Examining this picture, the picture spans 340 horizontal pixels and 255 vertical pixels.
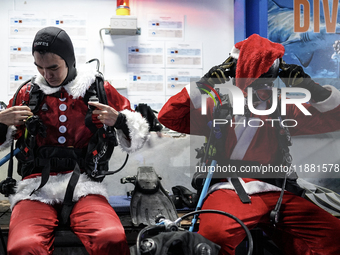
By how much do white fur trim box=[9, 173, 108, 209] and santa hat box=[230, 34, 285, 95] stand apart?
36.6 inches

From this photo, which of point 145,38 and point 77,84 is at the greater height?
point 145,38

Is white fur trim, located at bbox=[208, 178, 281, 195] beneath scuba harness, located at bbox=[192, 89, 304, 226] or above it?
beneath

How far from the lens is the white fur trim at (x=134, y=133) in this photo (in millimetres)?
1627

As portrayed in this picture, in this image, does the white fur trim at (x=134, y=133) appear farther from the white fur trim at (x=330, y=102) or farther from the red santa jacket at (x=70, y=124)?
the white fur trim at (x=330, y=102)

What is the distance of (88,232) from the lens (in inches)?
52.5

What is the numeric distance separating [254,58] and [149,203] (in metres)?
0.94

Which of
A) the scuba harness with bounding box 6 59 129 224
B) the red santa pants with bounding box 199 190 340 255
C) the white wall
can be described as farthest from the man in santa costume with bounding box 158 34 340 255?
the white wall

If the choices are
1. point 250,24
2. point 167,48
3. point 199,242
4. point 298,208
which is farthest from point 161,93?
point 199,242

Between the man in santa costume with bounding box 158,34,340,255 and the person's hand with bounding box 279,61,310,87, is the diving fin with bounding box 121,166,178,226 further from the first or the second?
the person's hand with bounding box 279,61,310,87

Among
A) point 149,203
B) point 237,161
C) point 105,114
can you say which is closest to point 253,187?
point 237,161

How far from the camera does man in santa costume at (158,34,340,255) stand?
1437 mm

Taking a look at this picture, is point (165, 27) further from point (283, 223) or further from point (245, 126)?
point (283, 223)

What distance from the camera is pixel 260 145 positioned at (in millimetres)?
1689

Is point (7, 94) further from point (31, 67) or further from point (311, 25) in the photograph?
point (311, 25)
